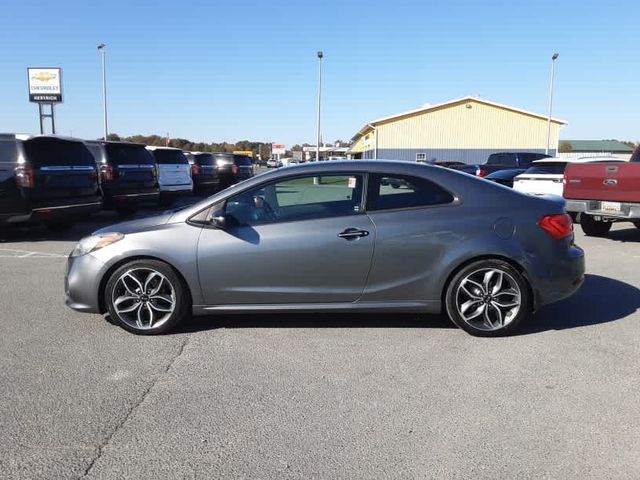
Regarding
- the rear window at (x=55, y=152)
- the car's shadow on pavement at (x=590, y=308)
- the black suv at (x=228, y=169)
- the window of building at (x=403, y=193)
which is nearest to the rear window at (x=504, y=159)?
the black suv at (x=228, y=169)

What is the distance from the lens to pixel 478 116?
172 feet

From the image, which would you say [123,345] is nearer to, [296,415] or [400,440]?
[296,415]

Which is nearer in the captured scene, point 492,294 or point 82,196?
point 492,294

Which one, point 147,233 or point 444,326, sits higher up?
point 147,233

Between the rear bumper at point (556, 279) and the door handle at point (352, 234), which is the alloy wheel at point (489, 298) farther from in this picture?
the door handle at point (352, 234)

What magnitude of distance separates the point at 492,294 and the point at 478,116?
168 feet

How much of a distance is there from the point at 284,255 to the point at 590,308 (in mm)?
3273

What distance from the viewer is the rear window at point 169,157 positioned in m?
16.5

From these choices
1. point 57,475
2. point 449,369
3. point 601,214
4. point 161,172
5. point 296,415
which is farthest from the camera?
point 161,172

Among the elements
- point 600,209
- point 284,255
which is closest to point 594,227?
point 600,209

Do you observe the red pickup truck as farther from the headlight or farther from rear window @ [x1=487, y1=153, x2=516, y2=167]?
rear window @ [x1=487, y1=153, x2=516, y2=167]

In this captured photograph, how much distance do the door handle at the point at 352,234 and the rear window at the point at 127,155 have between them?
9698 mm

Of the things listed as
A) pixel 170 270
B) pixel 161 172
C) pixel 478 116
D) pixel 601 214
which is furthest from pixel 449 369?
pixel 478 116

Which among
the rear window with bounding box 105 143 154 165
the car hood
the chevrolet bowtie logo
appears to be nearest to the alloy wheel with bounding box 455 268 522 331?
the car hood
